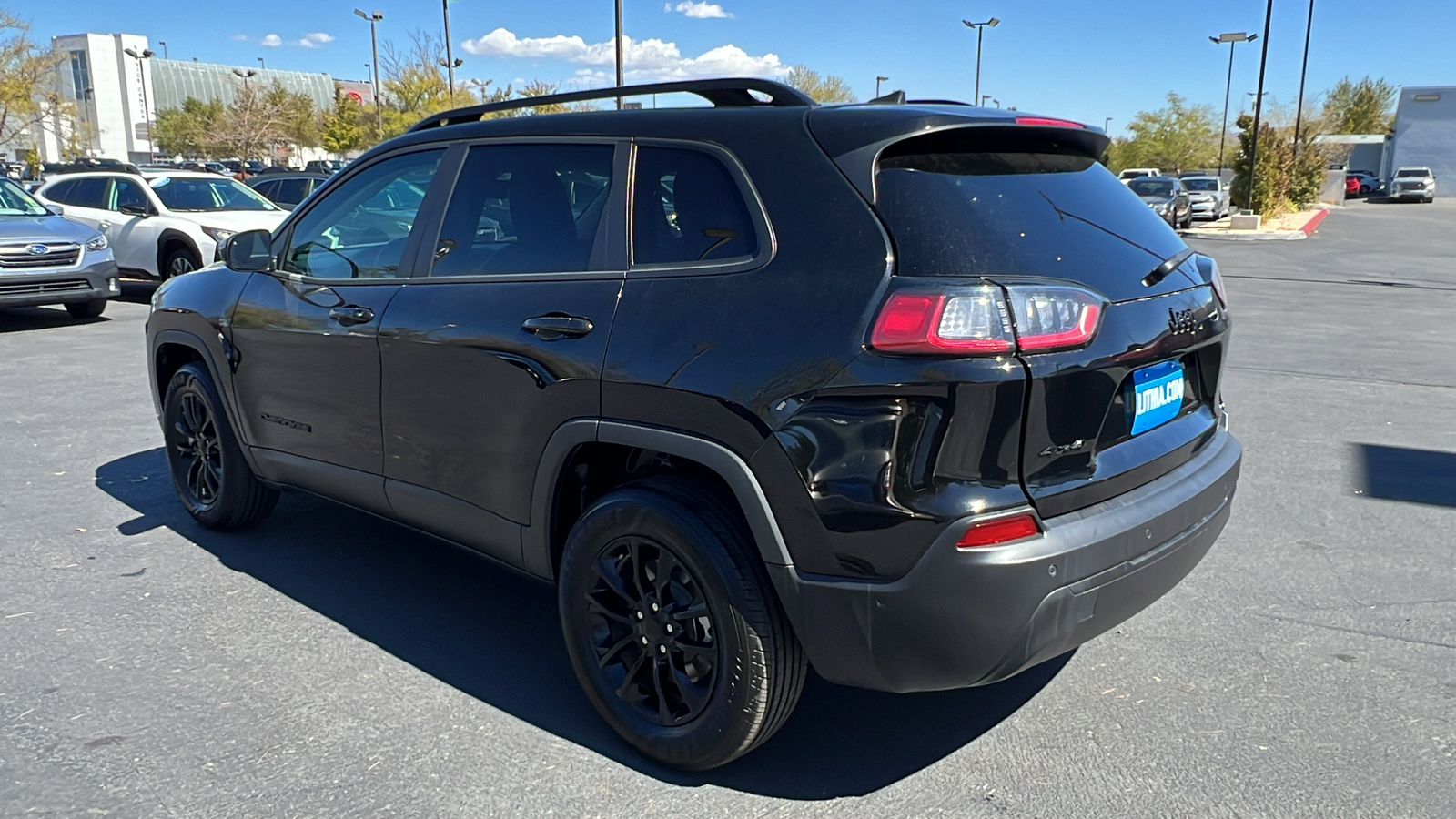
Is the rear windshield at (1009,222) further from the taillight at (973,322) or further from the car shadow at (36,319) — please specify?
the car shadow at (36,319)

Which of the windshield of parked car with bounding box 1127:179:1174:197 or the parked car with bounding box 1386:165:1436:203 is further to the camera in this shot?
the parked car with bounding box 1386:165:1436:203

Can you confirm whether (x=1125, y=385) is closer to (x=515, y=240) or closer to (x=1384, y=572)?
(x=515, y=240)

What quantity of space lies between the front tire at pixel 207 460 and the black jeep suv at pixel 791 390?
51.1 inches

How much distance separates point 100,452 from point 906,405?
221 inches

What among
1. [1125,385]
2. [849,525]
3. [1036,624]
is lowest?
[1036,624]

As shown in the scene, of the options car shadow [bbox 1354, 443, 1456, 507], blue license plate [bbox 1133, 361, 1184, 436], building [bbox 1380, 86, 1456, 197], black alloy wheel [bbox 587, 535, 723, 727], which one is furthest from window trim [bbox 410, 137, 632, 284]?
building [bbox 1380, 86, 1456, 197]

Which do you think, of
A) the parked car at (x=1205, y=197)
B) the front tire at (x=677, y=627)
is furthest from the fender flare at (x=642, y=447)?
the parked car at (x=1205, y=197)

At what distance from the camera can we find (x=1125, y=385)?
276cm

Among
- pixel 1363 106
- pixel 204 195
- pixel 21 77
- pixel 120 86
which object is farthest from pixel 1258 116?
pixel 120 86

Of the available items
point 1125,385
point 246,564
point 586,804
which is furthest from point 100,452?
point 1125,385

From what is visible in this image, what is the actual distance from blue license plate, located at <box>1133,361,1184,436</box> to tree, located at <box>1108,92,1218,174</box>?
7491cm

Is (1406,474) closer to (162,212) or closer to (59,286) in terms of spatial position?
(59,286)

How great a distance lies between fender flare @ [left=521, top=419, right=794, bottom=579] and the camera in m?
2.65

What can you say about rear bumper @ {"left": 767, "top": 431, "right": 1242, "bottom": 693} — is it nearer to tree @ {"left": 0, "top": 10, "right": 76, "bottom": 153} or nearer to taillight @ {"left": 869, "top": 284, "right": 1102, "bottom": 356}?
taillight @ {"left": 869, "top": 284, "right": 1102, "bottom": 356}
